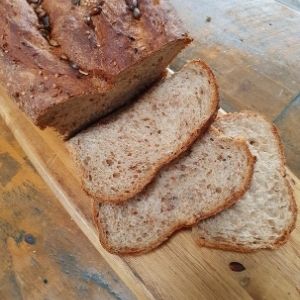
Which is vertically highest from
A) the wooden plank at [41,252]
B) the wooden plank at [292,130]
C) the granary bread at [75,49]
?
the granary bread at [75,49]

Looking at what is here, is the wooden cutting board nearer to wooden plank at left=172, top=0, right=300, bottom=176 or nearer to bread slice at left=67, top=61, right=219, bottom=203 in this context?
bread slice at left=67, top=61, right=219, bottom=203

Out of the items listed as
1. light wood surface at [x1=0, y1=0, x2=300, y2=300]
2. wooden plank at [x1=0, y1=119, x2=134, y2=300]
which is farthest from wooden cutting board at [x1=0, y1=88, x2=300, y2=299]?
wooden plank at [x1=0, y1=119, x2=134, y2=300]

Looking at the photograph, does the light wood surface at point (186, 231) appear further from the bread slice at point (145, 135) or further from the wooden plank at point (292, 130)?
→ the bread slice at point (145, 135)

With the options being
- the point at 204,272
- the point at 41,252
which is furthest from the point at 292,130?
the point at 41,252

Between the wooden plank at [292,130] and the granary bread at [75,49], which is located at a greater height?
the granary bread at [75,49]

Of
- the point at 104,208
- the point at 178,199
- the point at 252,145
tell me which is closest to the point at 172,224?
the point at 178,199

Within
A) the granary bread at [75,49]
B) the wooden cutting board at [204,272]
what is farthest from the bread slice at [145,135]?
the wooden cutting board at [204,272]
